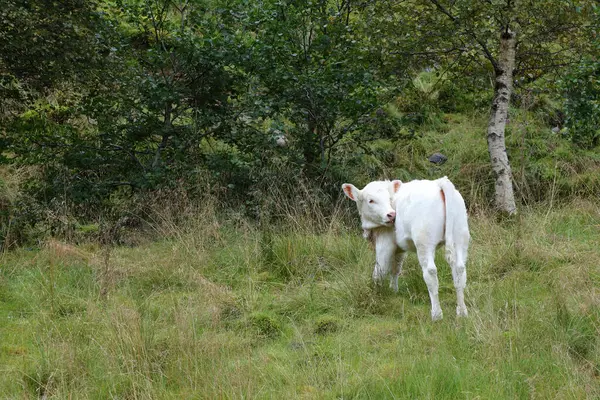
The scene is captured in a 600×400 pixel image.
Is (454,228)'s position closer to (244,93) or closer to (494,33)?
(494,33)

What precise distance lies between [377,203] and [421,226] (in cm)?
78

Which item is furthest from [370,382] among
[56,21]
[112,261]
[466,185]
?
[466,185]

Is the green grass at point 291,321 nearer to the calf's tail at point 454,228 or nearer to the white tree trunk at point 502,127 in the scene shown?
the calf's tail at point 454,228

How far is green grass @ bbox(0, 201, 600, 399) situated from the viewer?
4.94 metres

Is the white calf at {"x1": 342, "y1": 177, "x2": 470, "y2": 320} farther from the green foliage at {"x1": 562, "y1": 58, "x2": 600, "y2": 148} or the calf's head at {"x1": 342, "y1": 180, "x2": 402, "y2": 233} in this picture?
the green foliage at {"x1": 562, "y1": 58, "x2": 600, "y2": 148}

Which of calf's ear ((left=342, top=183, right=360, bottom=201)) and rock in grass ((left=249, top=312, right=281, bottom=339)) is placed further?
calf's ear ((left=342, top=183, right=360, bottom=201))

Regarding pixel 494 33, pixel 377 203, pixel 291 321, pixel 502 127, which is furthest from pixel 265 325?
pixel 494 33

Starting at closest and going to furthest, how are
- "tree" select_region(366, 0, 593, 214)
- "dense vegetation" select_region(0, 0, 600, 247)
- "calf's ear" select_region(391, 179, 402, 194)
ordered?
"calf's ear" select_region(391, 179, 402, 194) → "dense vegetation" select_region(0, 0, 600, 247) → "tree" select_region(366, 0, 593, 214)

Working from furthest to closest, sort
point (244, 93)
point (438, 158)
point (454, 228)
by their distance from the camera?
1. point (438, 158)
2. point (244, 93)
3. point (454, 228)

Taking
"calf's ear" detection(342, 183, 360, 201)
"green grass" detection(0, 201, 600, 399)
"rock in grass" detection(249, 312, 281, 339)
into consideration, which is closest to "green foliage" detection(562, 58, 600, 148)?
"green grass" detection(0, 201, 600, 399)

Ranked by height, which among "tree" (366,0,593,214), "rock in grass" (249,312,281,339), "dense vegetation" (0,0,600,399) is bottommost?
"rock in grass" (249,312,281,339)

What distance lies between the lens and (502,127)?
449 inches

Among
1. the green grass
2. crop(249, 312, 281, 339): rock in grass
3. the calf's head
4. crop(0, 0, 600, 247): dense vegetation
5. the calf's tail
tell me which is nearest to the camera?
the green grass

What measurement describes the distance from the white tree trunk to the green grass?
6.16ft
